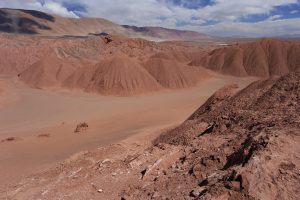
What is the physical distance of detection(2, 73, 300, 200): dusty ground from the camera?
295 inches

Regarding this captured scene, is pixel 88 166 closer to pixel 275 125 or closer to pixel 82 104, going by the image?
pixel 275 125

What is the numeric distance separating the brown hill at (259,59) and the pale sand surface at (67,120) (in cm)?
1084

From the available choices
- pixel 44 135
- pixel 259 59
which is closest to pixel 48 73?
pixel 44 135

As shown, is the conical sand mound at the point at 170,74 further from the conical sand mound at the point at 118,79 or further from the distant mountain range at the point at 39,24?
the distant mountain range at the point at 39,24

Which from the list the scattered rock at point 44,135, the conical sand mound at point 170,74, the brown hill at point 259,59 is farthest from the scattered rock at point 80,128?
the brown hill at point 259,59

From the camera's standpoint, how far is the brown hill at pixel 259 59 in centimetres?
5956

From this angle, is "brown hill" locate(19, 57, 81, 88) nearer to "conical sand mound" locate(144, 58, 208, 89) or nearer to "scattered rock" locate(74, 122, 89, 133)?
"conical sand mound" locate(144, 58, 208, 89)

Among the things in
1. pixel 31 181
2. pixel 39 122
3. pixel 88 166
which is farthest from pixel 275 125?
pixel 39 122

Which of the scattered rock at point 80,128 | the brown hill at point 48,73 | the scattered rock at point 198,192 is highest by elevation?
the scattered rock at point 198,192

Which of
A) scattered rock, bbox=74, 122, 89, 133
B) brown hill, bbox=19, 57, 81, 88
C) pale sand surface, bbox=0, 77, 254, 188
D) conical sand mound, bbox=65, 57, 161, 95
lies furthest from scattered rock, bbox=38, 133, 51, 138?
brown hill, bbox=19, 57, 81, 88

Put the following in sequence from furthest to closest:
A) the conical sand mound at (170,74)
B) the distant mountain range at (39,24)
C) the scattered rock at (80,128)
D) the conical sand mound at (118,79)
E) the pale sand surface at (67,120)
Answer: the distant mountain range at (39,24), the conical sand mound at (170,74), the conical sand mound at (118,79), the scattered rock at (80,128), the pale sand surface at (67,120)

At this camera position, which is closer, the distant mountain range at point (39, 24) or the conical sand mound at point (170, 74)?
the conical sand mound at point (170, 74)

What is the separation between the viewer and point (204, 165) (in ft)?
29.7

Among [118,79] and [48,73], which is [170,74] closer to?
[118,79]
